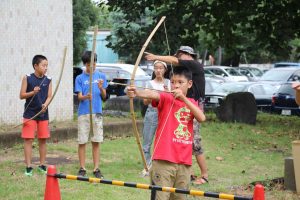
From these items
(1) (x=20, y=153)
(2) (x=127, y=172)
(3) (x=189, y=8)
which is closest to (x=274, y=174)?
(2) (x=127, y=172)

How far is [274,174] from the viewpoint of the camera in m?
10.2

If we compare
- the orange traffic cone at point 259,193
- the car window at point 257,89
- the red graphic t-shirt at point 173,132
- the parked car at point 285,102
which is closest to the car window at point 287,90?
the parked car at point 285,102

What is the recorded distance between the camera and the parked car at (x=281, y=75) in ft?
77.0

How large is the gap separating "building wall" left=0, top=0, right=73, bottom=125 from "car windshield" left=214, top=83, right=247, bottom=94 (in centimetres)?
866

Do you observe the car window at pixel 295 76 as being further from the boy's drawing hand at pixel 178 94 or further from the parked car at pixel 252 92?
the boy's drawing hand at pixel 178 94

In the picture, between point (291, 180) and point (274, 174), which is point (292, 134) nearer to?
point (274, 174)

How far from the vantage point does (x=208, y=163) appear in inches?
436

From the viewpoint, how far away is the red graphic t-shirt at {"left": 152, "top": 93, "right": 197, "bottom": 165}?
6.03 meters

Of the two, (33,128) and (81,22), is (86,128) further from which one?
(81,22)

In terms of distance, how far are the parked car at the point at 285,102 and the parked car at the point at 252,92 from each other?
1406 millimetres

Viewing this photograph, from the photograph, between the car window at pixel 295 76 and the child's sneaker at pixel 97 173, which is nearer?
the child's sneaker at pixel 97 173

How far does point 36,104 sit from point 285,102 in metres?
12.3

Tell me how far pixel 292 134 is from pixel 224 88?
24.2 feet

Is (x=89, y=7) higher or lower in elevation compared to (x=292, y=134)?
higher
